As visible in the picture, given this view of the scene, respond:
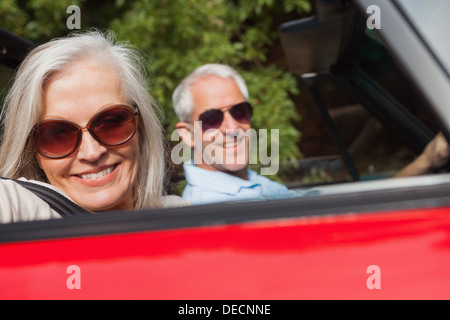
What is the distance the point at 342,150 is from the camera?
3.03 meters

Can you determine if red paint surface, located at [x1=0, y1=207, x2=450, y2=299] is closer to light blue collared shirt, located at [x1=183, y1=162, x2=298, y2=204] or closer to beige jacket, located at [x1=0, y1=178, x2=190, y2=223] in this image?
beige jacket, located at [x1=0, y1=178, x2=190, y2=223]

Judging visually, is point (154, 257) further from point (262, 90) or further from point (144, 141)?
point (262, 90)

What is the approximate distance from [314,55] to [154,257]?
1859 millimetres

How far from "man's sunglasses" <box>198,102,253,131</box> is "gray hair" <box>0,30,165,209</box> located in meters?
0.40

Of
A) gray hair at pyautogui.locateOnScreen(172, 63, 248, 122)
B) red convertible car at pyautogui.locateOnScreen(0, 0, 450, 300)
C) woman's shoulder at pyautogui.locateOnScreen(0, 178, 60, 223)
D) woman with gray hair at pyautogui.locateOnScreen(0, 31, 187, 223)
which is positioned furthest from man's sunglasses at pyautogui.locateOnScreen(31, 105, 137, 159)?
gray hair at pyautogui.locateOnScreen(172, 63, 248, 122)

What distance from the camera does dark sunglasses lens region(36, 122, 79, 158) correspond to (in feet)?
4.82

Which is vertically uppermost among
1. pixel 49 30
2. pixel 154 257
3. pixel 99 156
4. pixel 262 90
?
pixel 49 30

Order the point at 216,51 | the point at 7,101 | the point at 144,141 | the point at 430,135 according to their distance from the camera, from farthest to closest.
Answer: the point at 216,51 → the point at 430,135 → the point at 144,141 → the point at 7,101

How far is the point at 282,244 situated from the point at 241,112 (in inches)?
55.8

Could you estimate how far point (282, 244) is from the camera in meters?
1.01

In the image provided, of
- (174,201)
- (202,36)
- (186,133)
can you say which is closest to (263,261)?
(174,201)

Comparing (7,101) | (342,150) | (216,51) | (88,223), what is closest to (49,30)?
(216,51)
